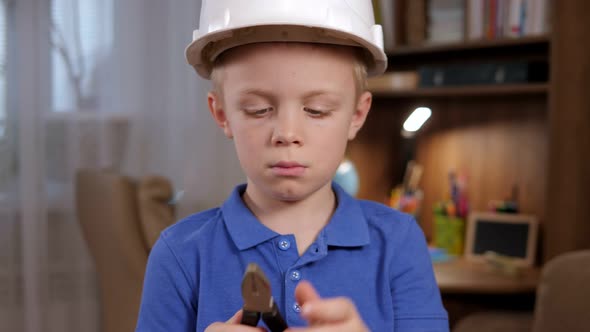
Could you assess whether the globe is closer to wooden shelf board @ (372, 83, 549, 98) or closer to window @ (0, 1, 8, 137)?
wooden shelf board @ (372, 83, 549, 98)

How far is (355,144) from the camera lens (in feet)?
9.07

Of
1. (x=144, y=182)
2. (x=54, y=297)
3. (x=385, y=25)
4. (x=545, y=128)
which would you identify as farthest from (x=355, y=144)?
(x=54, y=297)

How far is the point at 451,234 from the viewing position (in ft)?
8.06

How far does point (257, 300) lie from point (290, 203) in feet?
0.80

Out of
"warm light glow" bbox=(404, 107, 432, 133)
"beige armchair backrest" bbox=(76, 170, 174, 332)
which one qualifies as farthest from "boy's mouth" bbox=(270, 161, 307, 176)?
"warm light glow" bbox=(404, 107, 432, 133)

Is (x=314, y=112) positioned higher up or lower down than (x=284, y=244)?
higher up

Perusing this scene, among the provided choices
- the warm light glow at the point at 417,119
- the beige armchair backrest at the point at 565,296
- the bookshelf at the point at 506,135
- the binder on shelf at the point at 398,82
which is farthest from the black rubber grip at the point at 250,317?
the warm light glow at the point at 417,119

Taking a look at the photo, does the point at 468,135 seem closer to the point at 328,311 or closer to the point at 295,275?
the point at 295,275

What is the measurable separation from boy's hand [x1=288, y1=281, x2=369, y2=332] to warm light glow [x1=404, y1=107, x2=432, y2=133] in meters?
2.12

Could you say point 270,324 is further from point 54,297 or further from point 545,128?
point 545,128

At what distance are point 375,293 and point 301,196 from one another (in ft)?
0.52

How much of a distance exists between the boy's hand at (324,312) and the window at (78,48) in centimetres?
146

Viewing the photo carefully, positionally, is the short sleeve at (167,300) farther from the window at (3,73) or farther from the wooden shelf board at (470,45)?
the wooden shelf board at (470,45)

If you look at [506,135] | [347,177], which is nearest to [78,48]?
[347,177]
